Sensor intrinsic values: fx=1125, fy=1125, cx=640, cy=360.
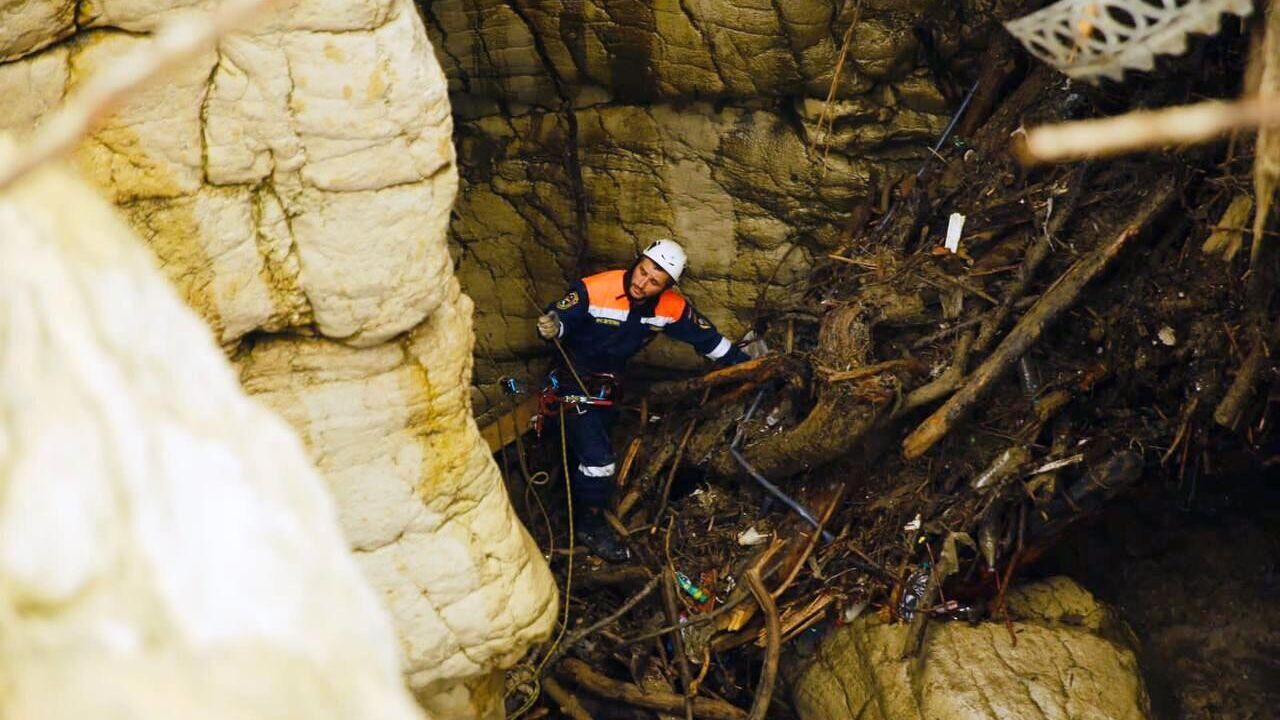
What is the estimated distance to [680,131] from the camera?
244 inches

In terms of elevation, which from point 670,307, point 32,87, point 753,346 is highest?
point 32,87

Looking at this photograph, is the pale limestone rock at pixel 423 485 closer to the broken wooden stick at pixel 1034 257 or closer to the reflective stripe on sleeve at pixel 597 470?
the reflective stripe on sleeve at pixel 597 470

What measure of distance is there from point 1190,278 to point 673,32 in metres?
2.75

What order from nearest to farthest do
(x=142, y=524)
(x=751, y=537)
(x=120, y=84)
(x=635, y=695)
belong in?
(x=120, y=84), (x=142, y=524), (x=635, y=695), (x=751, y=537)

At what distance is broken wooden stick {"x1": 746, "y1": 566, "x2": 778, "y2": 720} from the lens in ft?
18.9

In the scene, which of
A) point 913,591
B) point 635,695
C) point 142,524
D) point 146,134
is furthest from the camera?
point 635,695

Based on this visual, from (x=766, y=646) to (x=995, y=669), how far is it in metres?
1.19

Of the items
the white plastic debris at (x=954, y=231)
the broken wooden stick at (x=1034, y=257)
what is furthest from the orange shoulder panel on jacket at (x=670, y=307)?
the broken wooden stick at (x=1034, y=257)

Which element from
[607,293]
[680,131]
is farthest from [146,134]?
[680,131]

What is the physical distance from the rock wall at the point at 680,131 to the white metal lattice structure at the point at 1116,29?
3.16 ft

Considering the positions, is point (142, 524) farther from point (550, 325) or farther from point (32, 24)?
point (550, 325)

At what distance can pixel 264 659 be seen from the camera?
178 centimetres

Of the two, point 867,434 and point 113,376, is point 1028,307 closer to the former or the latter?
point 867,434

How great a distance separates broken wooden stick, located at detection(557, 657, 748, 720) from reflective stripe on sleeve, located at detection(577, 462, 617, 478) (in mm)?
1054
